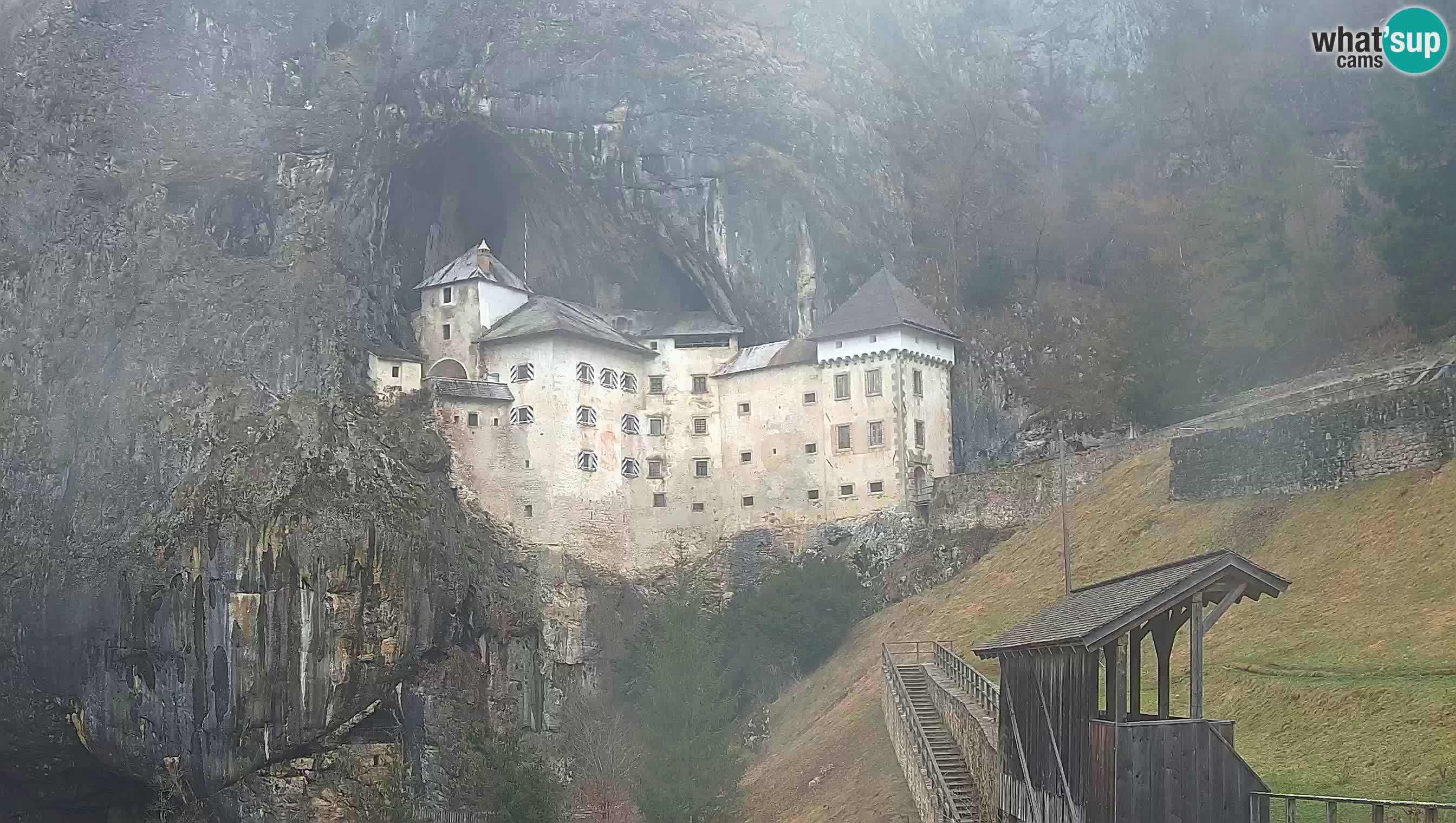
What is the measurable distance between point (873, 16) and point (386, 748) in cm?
3867

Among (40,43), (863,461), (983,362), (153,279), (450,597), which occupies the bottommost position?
(450,597)

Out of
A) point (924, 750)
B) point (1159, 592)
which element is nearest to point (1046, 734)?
point (1159, 592)

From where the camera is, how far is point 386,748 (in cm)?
5322

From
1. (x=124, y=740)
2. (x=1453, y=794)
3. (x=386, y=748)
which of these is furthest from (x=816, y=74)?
(x=1453, y=794)

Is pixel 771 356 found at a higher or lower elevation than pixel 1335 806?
higher

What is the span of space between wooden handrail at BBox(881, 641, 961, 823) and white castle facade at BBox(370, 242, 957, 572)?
18.2 m

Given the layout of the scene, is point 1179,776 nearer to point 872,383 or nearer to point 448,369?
point 872,383

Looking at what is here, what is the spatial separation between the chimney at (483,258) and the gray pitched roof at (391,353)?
15.2 feet

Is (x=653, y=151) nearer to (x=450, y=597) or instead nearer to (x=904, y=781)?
(x=450, y=597)

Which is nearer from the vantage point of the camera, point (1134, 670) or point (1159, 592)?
point (1159, 592)

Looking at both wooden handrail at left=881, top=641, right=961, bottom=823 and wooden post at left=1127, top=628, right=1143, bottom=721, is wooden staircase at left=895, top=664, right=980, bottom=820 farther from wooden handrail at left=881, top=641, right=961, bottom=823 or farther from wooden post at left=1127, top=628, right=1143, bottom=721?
wooden post at left=1127, top=628, right=1143, bottom=721

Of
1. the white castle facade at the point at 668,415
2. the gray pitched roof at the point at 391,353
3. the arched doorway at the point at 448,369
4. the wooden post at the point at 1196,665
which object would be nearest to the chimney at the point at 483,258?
the white castle facade at the point at 668,415

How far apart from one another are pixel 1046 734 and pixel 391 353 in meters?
40.6

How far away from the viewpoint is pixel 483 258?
60.1 m
